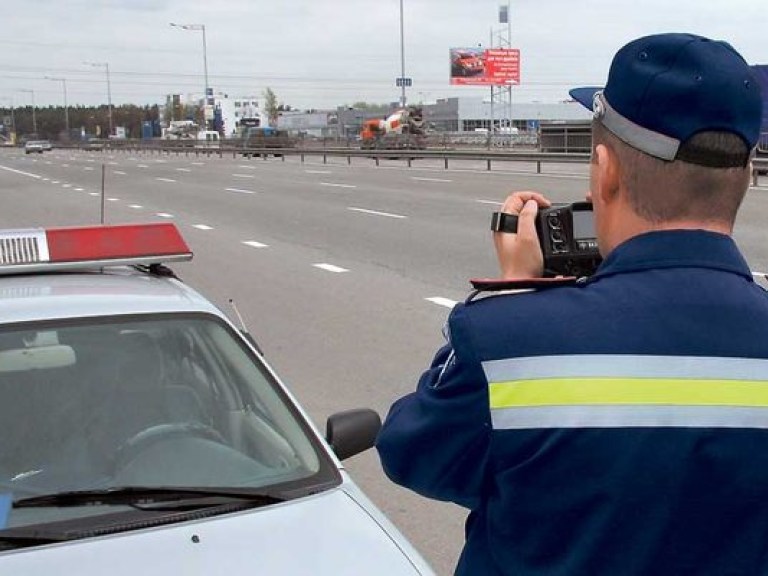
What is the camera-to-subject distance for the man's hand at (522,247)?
1.48 metres

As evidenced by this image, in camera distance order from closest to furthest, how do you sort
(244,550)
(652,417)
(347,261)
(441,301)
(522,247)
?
(652,417), (522,247), (244,550), (441,301), (347,261)

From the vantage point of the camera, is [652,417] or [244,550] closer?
[652,417]

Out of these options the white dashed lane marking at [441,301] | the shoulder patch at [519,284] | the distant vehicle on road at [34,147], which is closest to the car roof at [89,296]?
the shoulder patch at [519,284]

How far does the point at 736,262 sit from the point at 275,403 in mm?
1859

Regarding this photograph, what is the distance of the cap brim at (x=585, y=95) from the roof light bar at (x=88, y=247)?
209cm

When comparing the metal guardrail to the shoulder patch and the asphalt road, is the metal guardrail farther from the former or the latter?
the shoulder patch

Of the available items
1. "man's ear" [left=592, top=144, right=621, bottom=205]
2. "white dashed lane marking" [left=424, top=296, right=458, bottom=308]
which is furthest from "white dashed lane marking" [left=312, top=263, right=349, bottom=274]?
"man's ear" [left=592, top=144, right=621, bottom=205]

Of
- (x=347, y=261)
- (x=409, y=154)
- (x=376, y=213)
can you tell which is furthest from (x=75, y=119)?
(x=347, y=261)

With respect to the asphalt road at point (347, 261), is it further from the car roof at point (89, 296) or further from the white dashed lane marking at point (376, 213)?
the car roof at point (89, 296)

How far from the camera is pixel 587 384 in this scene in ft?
4.05

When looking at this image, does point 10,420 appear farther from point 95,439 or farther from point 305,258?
point 305,258

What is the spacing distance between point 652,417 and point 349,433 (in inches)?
71.7

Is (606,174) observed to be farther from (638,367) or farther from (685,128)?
(638,367)

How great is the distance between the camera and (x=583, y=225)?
5.14 ft
